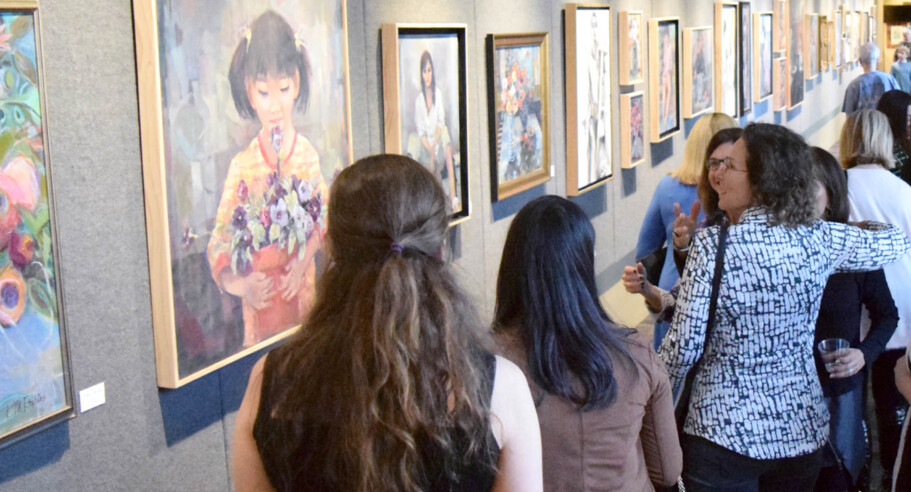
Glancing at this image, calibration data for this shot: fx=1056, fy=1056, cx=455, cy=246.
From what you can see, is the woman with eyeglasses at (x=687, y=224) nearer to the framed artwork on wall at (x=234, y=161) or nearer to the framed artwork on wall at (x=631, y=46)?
the framed artwork on wall at (x=234, y=161)

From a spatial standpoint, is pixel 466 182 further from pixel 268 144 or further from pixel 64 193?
pixel 64 193

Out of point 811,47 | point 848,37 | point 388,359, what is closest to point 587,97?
point 388,359

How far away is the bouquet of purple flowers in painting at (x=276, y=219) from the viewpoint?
352 centimetres

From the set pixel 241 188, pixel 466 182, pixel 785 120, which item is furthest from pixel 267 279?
pixel 785 120

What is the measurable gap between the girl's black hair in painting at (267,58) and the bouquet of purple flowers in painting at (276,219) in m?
0.28

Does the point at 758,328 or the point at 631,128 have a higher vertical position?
the point at 631,128

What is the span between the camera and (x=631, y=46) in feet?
26.9

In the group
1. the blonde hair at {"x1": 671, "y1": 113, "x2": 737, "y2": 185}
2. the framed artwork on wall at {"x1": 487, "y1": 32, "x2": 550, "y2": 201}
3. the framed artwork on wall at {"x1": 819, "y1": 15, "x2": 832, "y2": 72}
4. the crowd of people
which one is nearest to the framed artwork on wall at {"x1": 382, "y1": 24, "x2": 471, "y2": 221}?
the framed artwork on wall at {"x1": 487, "y1": 32, "x2": 550, "y2": 201}

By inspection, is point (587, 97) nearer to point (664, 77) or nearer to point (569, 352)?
point (664, 77)

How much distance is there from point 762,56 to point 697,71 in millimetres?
3781

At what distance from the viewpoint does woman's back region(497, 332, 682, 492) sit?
92.7 inches

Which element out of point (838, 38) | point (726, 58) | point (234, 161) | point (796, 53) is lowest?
point (234, 161)

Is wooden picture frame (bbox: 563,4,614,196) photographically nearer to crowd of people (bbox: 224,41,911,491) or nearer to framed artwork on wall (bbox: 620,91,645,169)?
framed artwork on wall (bbox: 620,91,645,169)

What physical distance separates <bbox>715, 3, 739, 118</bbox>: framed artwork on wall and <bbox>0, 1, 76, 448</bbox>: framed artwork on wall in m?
9.12
